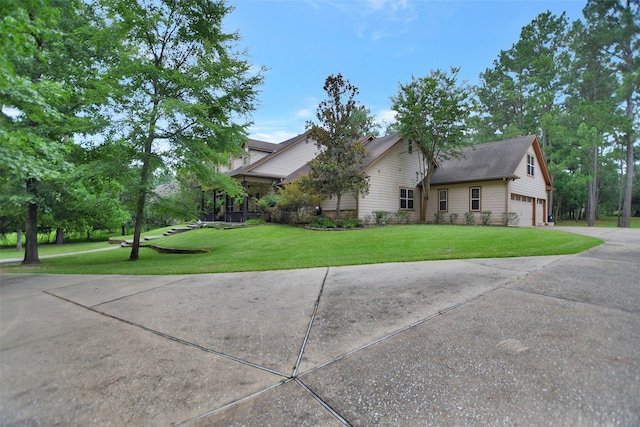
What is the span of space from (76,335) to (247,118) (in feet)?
32.8

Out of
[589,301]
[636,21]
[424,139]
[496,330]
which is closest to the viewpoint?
[496,330]

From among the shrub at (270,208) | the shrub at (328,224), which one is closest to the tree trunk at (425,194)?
the shrub at (328,224)

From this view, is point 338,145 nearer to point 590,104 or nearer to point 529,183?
point 529,183

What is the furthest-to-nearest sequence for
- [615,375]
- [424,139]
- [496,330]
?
[424,139], [496,330], [615,375]

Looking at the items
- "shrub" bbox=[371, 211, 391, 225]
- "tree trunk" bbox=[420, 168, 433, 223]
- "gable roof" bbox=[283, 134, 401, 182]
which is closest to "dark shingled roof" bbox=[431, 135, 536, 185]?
"tree trunk" bbox=[420, 168, 433, 223]

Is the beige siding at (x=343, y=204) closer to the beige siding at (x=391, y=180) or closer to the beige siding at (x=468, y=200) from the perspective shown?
the beige siding at (x=391, y=180)

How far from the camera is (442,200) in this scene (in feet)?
66.2

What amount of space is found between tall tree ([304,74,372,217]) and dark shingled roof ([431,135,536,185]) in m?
6.89

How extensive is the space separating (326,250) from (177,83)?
8.07 m

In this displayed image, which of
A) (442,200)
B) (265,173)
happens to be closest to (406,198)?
(442,200)

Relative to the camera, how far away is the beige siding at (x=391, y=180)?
1792 centimetres

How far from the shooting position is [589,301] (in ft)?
11.9

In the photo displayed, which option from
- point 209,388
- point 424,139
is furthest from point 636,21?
point 209,388

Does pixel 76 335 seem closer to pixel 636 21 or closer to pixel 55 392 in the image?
pixel 55 392
